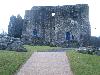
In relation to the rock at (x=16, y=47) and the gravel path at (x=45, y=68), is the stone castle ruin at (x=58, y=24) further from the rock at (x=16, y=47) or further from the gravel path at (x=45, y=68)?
the gravel path at (x=45, y=68)

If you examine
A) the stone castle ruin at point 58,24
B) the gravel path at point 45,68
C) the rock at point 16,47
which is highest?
the stone castle ruin at point 58,24

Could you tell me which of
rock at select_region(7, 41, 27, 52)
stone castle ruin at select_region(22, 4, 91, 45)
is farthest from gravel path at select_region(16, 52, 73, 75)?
stone castle ruin at select_region(22, 4, 91, 45)

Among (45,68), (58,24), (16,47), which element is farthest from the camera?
(58,24)

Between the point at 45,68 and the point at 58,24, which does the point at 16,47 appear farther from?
the point at 58,24

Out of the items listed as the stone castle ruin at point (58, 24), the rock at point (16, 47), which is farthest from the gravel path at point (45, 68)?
the stone castle ruin at point (58, 24)

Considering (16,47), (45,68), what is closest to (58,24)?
(16,47)

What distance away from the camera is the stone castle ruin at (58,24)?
48656mm

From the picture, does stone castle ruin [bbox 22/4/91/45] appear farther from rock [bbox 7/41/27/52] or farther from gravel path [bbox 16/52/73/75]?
gravel path [bbox 16/52/73/75]

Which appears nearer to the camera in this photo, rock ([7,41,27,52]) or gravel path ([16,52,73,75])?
Answer: gravel path ([16,52,73,75])

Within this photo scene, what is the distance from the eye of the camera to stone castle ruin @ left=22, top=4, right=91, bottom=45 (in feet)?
160

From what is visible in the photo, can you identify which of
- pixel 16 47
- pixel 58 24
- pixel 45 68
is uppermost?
pixel 58 24

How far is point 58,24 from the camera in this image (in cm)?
4894

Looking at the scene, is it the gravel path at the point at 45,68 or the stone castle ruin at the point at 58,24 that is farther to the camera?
the stone castle ruin at the point at 58,24

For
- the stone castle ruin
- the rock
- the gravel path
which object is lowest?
the gravel path
